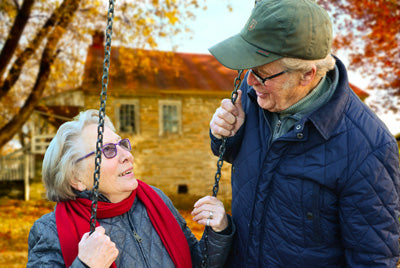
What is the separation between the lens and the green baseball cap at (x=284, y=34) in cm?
158

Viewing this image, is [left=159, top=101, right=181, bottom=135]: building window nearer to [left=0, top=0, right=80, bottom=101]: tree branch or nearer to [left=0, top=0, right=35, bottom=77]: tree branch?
[left=0, top=0, right=80, bottom=101]: tree branch

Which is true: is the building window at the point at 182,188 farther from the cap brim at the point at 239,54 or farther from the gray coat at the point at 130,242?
the cap brim at the point at 239,54

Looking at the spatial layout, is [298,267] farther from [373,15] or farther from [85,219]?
[373,15]

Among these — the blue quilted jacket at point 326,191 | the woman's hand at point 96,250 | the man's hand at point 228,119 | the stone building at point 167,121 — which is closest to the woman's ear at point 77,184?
the woman's hand at point 96,250

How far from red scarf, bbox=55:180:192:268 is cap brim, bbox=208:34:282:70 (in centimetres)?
98

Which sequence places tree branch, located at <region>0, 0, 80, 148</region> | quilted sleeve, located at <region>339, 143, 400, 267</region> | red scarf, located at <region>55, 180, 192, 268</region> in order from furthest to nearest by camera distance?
tree branch, located at <region>0, 0, 80, 148</region> < red scarf, located at <region>55, 180, 192, 268</region> < quilted sleeve, located at <region>339, 143, 400, 267</region>

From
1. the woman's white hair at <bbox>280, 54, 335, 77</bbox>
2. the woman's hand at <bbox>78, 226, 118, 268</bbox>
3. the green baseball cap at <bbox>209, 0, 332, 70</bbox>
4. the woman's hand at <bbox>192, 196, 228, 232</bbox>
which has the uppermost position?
the green baseball cap at <bbox>209, 0, 332, 70</bbox>

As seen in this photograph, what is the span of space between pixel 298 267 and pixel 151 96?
1268 centimetres

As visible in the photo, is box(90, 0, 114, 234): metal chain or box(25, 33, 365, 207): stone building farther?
box(25, 33, 365, 207): stone building

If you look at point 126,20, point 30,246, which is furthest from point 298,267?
point 126,20

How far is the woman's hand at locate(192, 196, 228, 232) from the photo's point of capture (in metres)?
1.96

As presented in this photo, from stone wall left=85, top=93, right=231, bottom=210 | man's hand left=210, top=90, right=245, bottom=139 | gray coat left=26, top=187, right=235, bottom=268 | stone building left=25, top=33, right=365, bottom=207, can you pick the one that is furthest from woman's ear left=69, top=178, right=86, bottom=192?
stone wall left=85, top=93, right=231, bottom=210

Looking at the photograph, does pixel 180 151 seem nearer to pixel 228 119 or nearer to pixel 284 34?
pixel 228 119

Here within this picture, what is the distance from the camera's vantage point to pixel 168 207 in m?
2.30
